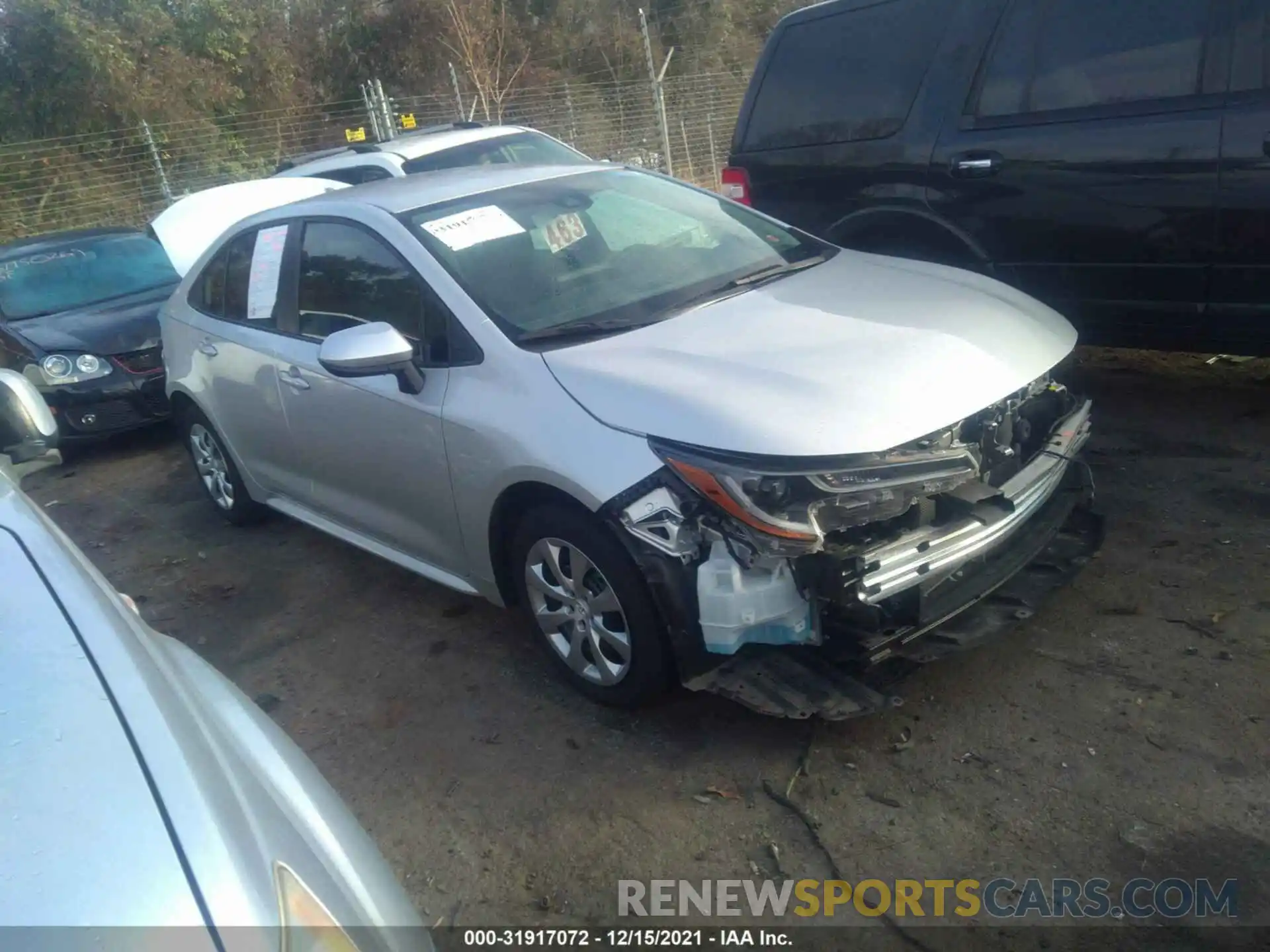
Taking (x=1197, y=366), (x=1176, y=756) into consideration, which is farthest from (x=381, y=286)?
(x=1197, y=366)

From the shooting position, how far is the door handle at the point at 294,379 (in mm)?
4375

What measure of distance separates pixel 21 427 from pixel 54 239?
23.6 ft

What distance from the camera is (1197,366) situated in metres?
5.71

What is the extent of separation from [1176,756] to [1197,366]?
3.37 metres

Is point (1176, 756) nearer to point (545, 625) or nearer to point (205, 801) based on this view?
point (545, 625)

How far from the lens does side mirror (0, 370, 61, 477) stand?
2.82 meters

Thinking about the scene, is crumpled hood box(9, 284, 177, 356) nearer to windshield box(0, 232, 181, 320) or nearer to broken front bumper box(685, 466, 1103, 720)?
windshield box(0, 232, 181, 320)

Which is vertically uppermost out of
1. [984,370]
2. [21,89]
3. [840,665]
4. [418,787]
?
[21,89]

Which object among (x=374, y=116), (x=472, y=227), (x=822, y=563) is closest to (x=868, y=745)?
(x=822, y=563)

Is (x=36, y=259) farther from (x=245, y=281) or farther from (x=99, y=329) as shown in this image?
(x=245, y=281)

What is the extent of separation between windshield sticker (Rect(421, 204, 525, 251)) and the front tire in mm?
1106

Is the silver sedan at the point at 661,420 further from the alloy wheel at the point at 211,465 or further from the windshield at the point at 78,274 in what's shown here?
the windshield at the point at 78,274

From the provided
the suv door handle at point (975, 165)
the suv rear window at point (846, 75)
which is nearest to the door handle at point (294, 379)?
the suv rear window at point (846, 75)

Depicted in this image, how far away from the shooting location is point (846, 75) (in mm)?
5375
